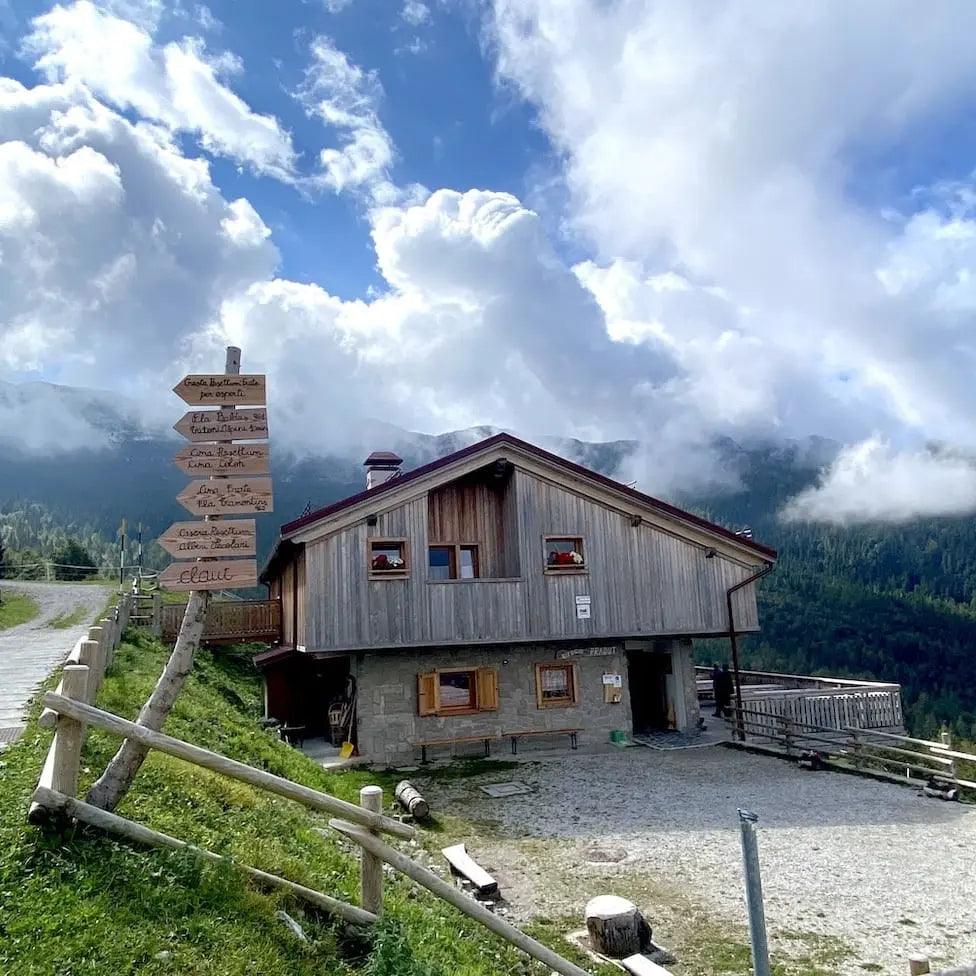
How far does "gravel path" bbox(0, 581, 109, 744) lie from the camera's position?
1162 centimetres

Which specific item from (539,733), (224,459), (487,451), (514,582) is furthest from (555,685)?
(224,459)

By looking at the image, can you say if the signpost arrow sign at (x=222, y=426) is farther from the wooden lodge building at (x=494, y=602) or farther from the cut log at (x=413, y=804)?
the wooden lodge building at (x=494, y=602)

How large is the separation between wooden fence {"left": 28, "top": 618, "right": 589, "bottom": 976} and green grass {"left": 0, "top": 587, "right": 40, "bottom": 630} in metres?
26.1

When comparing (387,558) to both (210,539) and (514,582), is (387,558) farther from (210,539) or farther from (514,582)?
(210,539)

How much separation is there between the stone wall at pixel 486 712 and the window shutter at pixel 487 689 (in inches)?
7.6

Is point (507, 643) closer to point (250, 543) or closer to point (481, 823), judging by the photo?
point (481, 823)

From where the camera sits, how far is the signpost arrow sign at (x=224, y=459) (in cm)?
753

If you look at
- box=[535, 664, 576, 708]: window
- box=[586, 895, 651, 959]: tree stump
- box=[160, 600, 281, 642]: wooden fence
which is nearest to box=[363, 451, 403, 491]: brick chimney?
box=[160, 600, 281, 642]: wooden fence

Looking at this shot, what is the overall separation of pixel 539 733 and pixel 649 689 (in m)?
6.16

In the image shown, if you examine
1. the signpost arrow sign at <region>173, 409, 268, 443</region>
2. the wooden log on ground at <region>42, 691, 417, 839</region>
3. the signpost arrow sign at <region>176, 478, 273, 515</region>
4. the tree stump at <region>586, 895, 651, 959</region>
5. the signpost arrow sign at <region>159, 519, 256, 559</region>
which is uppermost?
the signpost arrow sign at <region>173, 409, 268, 443</region>

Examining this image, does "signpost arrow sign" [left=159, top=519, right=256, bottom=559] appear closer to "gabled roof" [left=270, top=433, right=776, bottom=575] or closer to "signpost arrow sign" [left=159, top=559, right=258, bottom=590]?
"signpost arrow sign" [left=159, top=559, right=258, bottom=590]

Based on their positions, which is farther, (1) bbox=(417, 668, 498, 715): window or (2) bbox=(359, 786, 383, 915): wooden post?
(1) bbox=(417, 668, 498, 715): window

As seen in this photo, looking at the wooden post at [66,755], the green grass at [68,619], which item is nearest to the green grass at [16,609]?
the green grass at [68,619]

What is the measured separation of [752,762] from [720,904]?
33.3 feet
